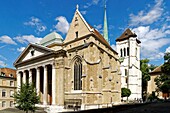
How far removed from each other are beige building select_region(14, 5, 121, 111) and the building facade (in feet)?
65.3

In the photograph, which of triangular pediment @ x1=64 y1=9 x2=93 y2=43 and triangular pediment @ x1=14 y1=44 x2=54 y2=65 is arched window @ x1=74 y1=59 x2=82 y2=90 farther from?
triangular pediment @ x1=14 y1=44 x2=54 y2=65

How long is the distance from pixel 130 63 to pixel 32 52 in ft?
112

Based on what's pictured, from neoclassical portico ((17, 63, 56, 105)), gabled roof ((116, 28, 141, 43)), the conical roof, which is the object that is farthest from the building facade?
neoclassical portico ((17, 63, 56, 105))

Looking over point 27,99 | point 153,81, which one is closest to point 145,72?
point 153,81

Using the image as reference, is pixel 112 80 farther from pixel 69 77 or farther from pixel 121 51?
pixel 121 51

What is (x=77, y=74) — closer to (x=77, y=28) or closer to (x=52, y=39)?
(x=77, y=28)

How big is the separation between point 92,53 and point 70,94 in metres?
8.48

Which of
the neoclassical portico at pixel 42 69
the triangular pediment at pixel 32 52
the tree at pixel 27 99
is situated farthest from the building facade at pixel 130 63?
the tree at pixel 27 99

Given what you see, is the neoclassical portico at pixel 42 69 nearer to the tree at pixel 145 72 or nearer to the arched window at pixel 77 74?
the arched window at pixel 77 74

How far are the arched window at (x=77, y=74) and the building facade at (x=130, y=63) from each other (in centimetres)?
3154

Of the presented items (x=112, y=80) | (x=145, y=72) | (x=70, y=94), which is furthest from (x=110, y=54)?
(x=145, y=72)

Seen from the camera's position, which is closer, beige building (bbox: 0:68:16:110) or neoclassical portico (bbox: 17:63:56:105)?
neoclassical portico (bbox: 17:63:56:105)

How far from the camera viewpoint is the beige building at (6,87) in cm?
5062

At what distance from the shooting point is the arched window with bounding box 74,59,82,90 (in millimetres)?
35812
